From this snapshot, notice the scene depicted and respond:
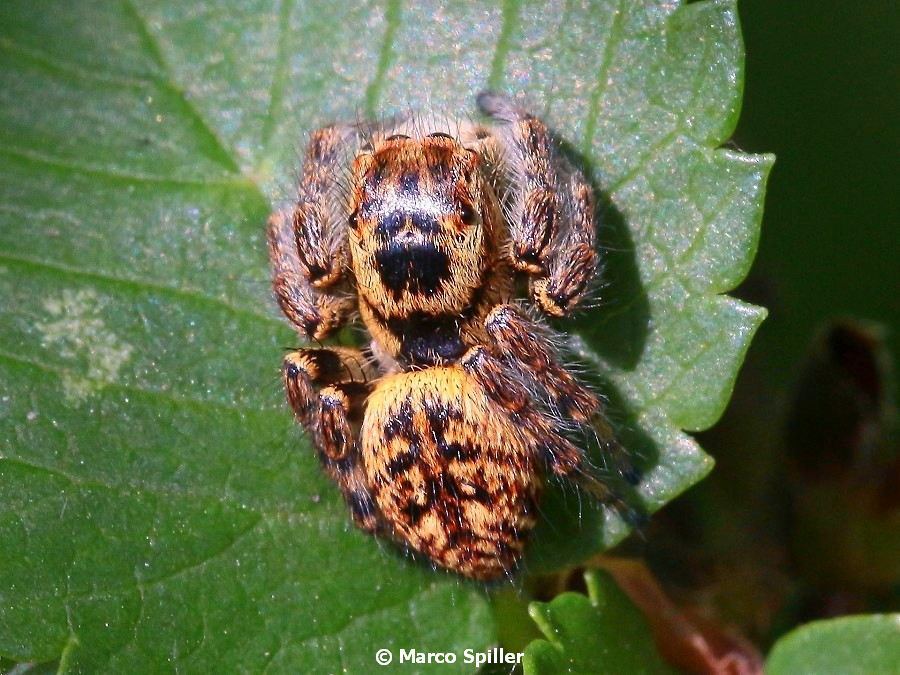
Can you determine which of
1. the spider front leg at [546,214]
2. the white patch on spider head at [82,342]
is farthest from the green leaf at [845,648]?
the white patch on spider head at [82,342]

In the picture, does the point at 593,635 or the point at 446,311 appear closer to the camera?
the point at 593,635

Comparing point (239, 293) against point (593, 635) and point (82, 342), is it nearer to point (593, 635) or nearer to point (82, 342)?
point (82, 342)

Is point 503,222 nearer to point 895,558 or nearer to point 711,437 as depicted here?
point 711,437

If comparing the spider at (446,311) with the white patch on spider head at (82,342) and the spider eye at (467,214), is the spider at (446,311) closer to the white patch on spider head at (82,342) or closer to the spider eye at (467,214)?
the spider eye at (467,214)

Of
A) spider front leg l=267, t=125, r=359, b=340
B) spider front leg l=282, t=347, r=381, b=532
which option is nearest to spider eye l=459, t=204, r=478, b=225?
spider front leg l=267, t=125, r=359, b=340

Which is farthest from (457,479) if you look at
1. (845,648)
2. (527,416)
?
(845,648)

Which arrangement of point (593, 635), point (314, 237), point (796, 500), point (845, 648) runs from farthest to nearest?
point (796, 500) → point (314, 237) → point (593, 635) → point (845, 648)
